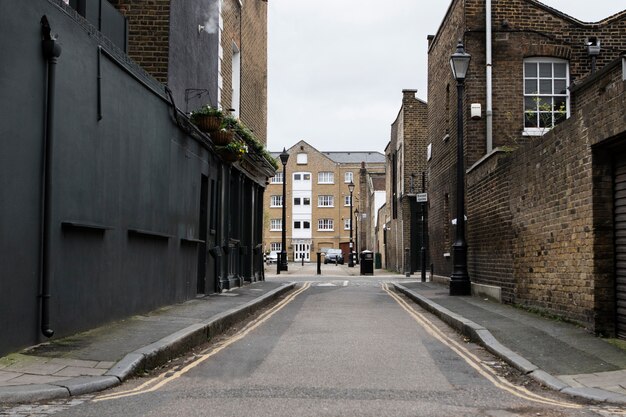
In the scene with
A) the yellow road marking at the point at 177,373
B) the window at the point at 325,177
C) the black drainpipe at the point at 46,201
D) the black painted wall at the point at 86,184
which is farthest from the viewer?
the window at the point at 325,177

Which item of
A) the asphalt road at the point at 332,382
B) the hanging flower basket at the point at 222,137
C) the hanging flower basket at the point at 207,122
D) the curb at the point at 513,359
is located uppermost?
the hanging flower basket at the point at 207,122

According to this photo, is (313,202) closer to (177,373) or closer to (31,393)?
(177,373)

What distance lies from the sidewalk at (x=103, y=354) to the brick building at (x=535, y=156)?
522 centimetres

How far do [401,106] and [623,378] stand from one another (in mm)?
31296

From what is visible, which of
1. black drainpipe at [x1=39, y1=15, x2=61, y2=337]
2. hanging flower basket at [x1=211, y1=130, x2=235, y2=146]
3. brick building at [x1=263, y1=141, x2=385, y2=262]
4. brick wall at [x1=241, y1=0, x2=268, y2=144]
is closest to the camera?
black drainpipe at [x1=39, y1=15, x2=61, y2=337]

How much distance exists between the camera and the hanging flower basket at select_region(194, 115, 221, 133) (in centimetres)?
1436

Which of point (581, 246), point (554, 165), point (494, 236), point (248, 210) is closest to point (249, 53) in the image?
point (248, 210)

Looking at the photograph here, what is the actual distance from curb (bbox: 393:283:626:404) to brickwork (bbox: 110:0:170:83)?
261 inches

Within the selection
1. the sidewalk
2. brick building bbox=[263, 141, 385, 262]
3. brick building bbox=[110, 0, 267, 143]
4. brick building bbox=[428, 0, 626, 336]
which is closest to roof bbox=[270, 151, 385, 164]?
brick building bbox=[263, 141, 385, 262]

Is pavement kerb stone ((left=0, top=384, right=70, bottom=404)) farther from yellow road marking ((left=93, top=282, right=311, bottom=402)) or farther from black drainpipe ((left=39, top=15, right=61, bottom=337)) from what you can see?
black drainpipe ((left=39, top=15, right=61, bottom=337))

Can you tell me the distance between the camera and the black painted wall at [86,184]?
23.4ft

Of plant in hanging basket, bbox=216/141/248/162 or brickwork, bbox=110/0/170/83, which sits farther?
plant in hanging basket, bbox=216/141/248/162

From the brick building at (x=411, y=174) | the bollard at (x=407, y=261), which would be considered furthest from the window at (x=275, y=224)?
the bollard at (x=407, y=261)

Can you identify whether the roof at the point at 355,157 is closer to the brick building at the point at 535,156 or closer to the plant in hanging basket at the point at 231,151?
the brick building at the point at 535,156
